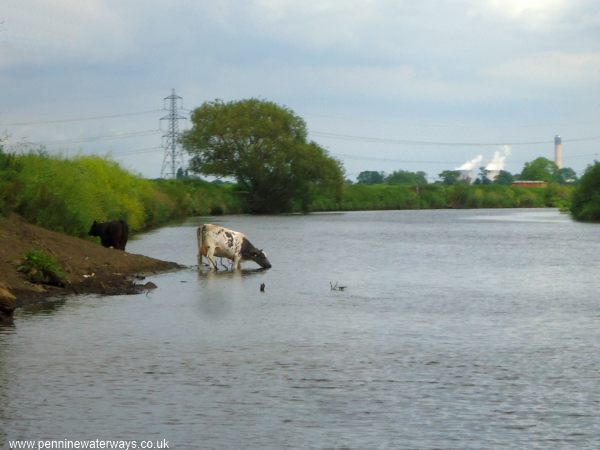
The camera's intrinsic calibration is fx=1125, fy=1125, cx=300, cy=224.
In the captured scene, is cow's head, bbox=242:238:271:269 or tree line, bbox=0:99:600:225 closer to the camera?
cow's head, bbox=242:238:271:269

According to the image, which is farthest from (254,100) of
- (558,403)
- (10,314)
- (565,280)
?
(558,403)

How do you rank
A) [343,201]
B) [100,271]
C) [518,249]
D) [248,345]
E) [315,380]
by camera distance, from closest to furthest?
[315,380] → [248,345] → [100,271] → [518,249] → [343,201]

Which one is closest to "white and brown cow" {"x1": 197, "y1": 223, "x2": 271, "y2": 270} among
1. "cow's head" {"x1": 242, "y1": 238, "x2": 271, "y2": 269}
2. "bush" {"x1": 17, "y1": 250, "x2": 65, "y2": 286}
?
"cow's head" {"x1": 242, "y1": 238, "x2": 271, "y2": 269}

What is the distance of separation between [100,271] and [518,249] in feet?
74.6

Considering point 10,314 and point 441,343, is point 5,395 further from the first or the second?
point 441,343

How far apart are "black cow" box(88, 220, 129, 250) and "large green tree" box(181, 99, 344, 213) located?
68964mm

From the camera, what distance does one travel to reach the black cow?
34.8 m

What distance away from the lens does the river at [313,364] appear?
12.1m

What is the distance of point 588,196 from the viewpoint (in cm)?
8538

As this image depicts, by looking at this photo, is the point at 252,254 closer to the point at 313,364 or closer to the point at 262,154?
the point at 313,364

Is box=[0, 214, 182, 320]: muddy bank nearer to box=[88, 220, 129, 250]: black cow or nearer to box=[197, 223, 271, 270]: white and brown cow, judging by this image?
box=[197, 223, 271, 270]: white and brown cow

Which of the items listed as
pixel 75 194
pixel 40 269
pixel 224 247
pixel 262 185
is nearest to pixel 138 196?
pixel 75 194

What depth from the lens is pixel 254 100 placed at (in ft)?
356

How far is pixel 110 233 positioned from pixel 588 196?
5776cm
